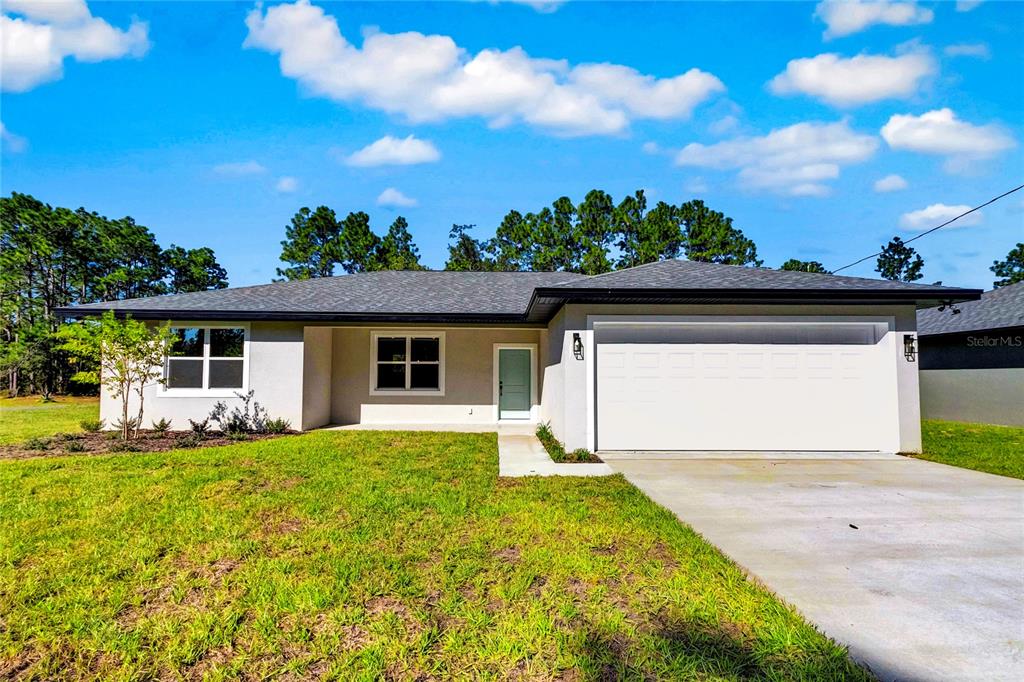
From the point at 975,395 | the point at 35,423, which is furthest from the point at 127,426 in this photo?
the point at 975,395

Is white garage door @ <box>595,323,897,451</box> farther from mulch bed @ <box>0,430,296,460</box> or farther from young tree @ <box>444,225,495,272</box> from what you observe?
young tree @ <box>444,225,495,272</box>

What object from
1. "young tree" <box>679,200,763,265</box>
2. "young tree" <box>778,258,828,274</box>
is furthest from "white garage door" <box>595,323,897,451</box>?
"young tree" <box>778,258,828,274</box>

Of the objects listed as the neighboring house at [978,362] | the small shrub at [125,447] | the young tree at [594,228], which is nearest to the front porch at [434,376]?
the small shrub at [125,447]

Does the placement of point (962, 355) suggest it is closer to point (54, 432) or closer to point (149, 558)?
point (149, 558)

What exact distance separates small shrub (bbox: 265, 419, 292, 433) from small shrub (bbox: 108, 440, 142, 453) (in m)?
2.31

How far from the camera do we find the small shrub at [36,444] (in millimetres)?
8266

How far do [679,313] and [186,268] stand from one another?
121ft

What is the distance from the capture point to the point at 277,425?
10383mm

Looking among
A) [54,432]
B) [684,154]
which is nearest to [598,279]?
[54,432]

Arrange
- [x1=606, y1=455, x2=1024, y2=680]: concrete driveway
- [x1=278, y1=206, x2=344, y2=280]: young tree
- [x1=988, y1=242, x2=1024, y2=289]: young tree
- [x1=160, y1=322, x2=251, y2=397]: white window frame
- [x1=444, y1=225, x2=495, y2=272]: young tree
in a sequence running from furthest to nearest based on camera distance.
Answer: [x1=988, y1=242, x2=1024, y2=289]: young tree → [x1=444, y1=225, x2=495, y2=272]: young tree → [x1=278, y1=206, x2=344, y2=280]: young tree → [x1=160, y1=322, x2=251, y2=397]: white window frame → [x1=606, y1=455, x2=1024, y2=680]: concrete driveway

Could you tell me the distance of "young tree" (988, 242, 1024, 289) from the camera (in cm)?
4098

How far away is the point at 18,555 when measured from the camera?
3.81m

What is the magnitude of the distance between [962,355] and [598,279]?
12.7 m

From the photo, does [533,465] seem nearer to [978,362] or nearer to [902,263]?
[978,362]
